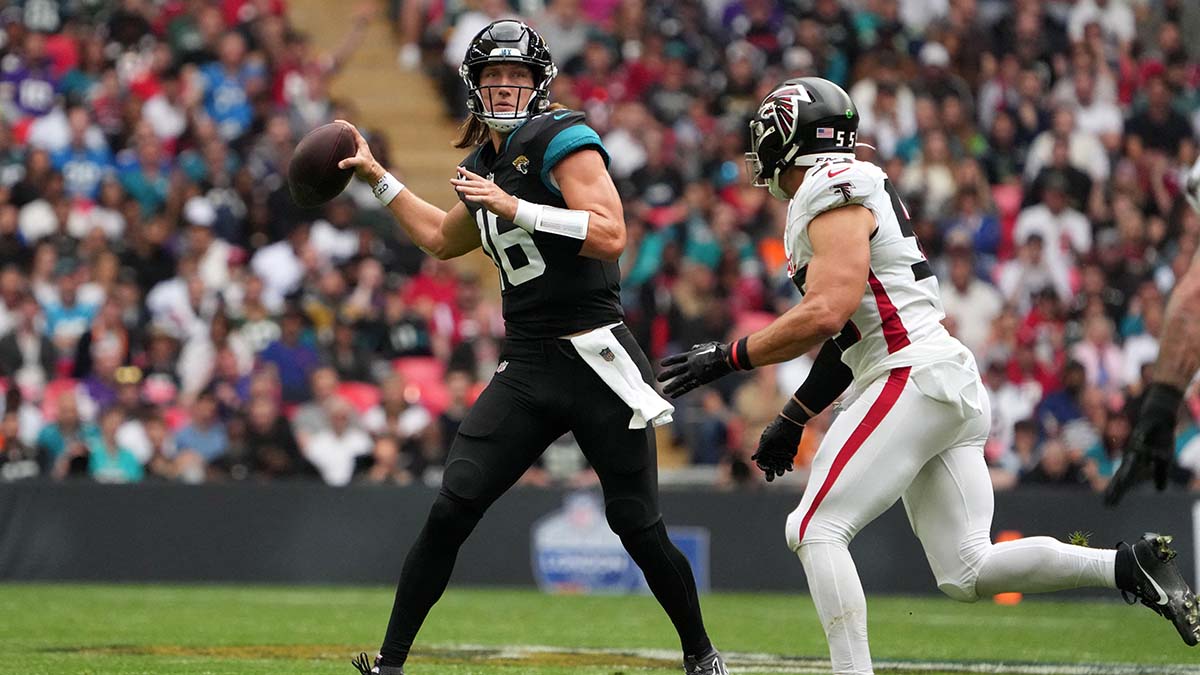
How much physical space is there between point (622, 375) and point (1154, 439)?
1.94 meters

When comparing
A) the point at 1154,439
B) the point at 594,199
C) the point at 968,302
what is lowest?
the point at 968,302

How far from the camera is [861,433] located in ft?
18.1

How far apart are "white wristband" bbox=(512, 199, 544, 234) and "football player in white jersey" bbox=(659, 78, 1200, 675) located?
28.3 inches

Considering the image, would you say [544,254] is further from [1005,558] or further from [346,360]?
[346,360]

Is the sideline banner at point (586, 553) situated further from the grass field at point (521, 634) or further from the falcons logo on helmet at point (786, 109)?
the falcons logo on helmet at point (786, 109)

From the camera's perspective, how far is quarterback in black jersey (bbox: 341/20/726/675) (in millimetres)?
6078

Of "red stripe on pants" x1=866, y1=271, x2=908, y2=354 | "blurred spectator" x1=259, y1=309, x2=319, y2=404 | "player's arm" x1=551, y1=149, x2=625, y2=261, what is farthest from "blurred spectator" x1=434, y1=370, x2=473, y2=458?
"red stripe on pants" x1=866, y1=271, x2=908, y2=354

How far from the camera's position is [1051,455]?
41.5 feet

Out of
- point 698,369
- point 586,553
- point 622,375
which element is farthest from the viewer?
point 586,553

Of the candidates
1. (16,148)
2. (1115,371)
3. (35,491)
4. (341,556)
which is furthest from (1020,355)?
(16,148)

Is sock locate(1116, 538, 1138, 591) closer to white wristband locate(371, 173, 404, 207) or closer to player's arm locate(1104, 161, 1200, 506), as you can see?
player's arm locate(1104, 161, 1200, 506)

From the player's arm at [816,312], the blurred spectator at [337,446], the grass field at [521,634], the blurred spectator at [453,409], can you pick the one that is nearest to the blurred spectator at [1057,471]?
the grass field at [521,634]

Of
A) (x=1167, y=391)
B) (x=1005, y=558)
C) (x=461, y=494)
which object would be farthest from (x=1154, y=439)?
(x=461, y=494)

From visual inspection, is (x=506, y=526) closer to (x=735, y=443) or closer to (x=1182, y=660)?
(x=735, y=443)
